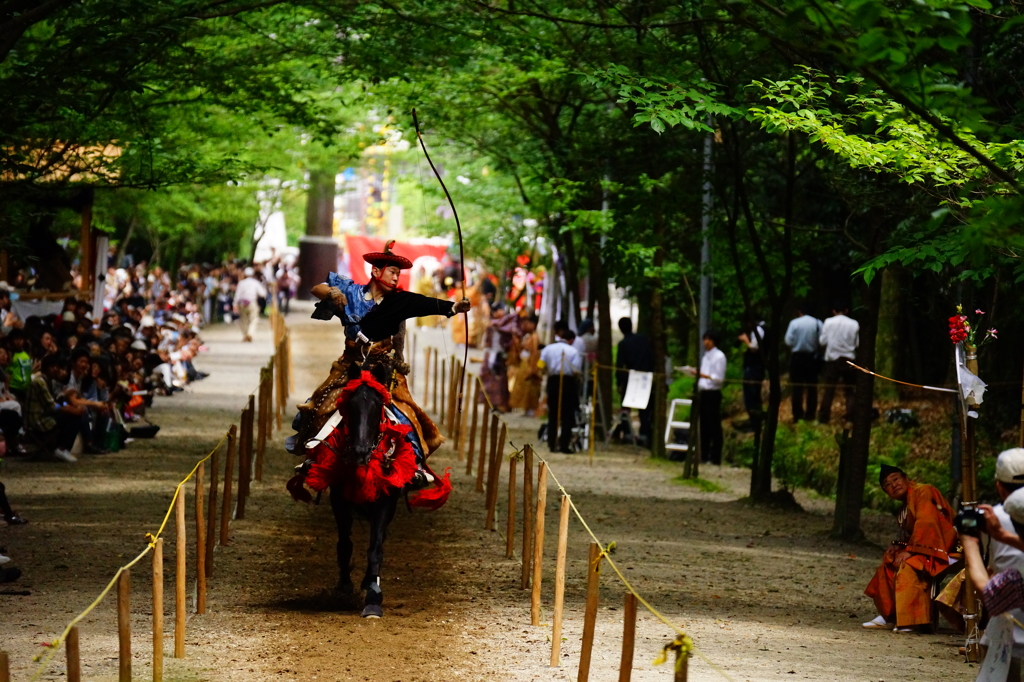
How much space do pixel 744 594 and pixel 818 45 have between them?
618cm

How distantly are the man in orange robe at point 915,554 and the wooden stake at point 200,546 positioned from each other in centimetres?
510

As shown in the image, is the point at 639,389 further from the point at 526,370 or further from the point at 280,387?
the point at 280,387

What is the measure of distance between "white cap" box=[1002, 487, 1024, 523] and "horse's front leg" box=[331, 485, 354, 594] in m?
5.39

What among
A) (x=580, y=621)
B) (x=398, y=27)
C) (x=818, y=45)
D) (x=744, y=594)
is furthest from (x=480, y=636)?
(x=398, y=27)

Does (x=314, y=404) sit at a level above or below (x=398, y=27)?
below

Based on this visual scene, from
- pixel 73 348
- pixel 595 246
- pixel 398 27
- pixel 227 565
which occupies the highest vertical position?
pixel 398 27

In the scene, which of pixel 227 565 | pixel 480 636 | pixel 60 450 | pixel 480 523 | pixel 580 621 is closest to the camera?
pixel 480 636

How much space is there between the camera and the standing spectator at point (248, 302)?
38.3 metres

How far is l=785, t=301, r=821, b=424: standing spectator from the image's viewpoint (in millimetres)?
22047

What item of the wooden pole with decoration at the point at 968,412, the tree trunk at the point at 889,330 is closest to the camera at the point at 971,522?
the wooden pole with decoration at the point at 968,412

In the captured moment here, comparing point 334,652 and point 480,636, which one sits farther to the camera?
point 480,636

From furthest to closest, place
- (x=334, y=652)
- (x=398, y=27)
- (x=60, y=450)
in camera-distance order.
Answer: (x=60, y=450), (x=398, y=27), (x=334, y=652)

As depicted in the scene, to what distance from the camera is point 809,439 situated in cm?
2152

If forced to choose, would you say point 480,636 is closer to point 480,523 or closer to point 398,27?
point 480,523
